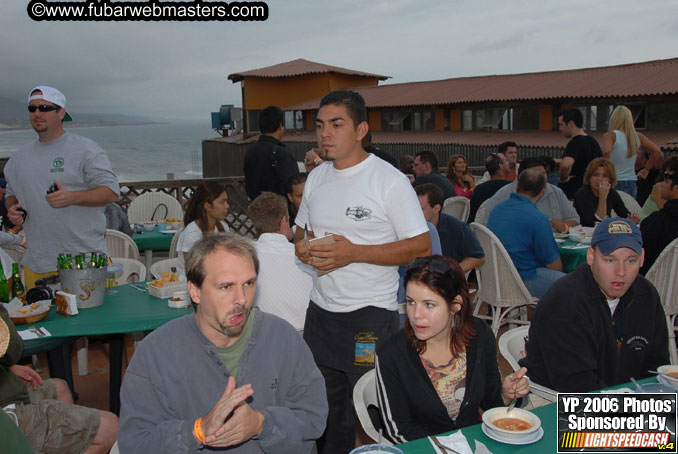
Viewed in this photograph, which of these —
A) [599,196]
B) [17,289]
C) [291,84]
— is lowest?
[17,289]

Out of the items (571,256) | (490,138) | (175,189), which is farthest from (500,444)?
(490,138)

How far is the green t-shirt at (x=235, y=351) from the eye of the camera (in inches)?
79.7

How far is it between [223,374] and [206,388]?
0.23 ft

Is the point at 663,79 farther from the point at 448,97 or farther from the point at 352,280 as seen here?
the point at 352,280

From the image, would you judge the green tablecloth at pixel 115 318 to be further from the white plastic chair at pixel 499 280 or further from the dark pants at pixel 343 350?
the white plastic chair at pixel 499 280

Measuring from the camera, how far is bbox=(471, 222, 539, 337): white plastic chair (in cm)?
464

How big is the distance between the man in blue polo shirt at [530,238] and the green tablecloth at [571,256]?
1.18 feet

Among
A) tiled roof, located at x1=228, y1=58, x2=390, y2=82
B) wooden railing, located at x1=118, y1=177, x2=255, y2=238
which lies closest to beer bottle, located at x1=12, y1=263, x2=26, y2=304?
wooden railing, located at x1=118, y1=177, x2=255, y2=238

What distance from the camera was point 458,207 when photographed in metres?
7.36

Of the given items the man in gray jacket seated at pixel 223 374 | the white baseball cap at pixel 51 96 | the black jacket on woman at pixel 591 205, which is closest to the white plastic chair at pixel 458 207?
the black jacket on woman at pixel 591 205

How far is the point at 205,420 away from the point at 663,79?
20.5 meters

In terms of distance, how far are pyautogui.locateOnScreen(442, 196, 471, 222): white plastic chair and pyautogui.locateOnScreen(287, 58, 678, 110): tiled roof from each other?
13.1 metres

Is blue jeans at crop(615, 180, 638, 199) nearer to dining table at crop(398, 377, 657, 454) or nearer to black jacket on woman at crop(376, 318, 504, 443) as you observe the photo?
black jacket on woman at crop(376, 318, 504, 443)

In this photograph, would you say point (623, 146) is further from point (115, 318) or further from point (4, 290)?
point (4, 290)
